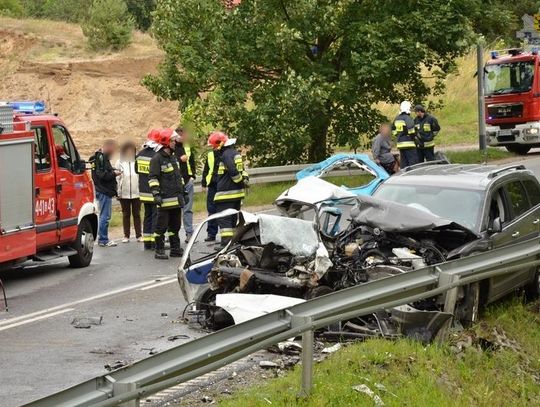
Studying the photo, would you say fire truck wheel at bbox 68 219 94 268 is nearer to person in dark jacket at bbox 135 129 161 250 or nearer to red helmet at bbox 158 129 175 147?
person in dark jacket at bbox 135 129 161 250

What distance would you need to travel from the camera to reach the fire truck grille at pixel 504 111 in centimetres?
2902

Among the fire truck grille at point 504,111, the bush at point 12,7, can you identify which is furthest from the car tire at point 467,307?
the bush at point 12,7

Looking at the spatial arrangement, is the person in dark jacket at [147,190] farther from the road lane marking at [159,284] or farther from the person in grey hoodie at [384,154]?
the person in grey hoodie at [384,154]

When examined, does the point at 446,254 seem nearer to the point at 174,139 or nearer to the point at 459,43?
the point at 174,139

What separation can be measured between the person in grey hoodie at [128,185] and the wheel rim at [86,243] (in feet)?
6.17

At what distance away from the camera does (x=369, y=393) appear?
7.32 metres

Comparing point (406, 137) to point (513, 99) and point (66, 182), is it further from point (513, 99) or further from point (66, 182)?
point (513, 99)

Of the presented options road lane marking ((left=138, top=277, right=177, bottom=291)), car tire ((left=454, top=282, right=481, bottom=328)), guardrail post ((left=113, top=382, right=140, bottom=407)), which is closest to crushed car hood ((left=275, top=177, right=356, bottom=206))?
car tire ((left=454, top=282, right=481, bottom=328))

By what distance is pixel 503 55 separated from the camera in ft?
99.0

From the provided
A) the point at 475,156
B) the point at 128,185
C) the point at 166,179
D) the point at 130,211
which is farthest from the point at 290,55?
the point at 166,179

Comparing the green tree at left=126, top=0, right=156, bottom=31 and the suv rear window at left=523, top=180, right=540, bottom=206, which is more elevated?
the green tree at left=126, top=0, right=156, bottom=31

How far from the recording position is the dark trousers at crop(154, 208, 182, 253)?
603 inches

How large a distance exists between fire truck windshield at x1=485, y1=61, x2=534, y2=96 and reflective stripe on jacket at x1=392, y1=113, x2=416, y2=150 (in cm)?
1009

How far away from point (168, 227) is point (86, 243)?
48.4 inches
